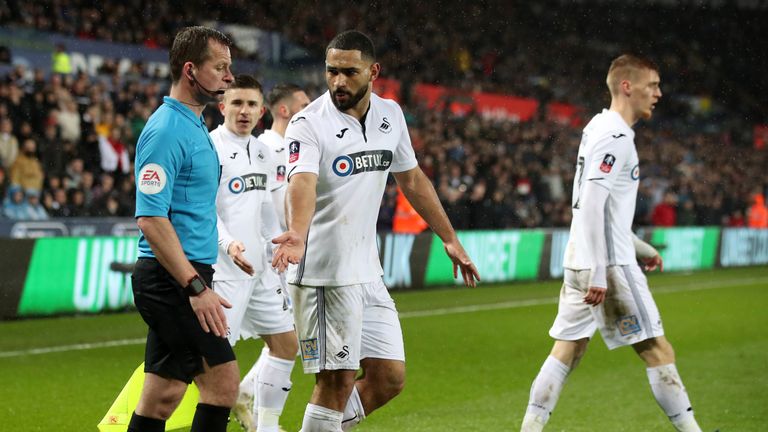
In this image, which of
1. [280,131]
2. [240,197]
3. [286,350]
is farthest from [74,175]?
[286,350]

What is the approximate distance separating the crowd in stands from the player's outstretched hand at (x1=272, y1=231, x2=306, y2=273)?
30.1 ft

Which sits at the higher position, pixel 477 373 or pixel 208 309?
pixel 208 309

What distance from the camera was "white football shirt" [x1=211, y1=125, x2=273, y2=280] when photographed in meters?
5.87

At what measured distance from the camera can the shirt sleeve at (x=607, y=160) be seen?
528cm

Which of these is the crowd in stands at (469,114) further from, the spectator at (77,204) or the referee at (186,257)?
the referee at (186,257)

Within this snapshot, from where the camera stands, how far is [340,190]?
4434 mm

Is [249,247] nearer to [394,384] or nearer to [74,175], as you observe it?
[394,384]

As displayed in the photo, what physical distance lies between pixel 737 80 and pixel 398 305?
33903mm

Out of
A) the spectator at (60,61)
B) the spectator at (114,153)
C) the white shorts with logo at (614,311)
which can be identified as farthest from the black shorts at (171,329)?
the spectator at (60,61)

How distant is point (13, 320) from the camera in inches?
429

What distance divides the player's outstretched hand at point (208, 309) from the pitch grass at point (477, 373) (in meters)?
2.77

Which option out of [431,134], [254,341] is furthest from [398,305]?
[431,134]

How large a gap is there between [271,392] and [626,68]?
260 centimetres

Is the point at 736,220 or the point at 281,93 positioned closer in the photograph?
the point at 281,93
